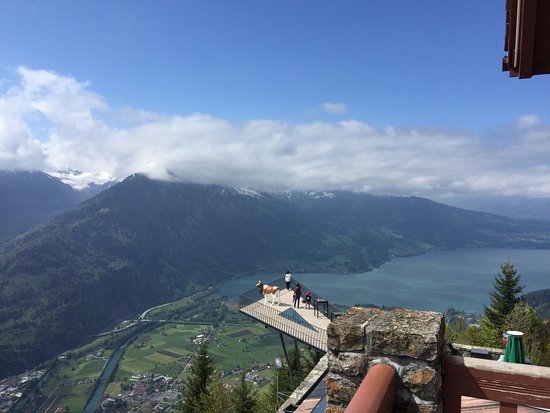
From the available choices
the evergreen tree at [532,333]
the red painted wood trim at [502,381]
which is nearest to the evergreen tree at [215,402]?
the evergreen tree at [532,333]

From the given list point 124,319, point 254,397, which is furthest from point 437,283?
point 254,397

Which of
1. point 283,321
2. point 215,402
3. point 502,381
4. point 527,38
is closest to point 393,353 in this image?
point 502,381

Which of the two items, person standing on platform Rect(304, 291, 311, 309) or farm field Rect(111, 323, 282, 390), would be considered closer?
person standing on platform Rect(304, 291, 311, 309)

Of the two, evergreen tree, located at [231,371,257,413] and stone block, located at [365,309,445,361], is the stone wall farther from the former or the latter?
evergreen tree, located at [231,371,257,413]

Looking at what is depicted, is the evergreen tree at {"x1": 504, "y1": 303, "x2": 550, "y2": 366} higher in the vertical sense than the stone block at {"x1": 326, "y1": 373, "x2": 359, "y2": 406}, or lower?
lower

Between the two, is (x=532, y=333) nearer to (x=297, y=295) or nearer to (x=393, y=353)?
(x=297, y=295)

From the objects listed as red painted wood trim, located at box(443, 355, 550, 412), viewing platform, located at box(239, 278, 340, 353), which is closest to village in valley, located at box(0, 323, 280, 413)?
viewing platform, located at box(239, 278, 340, 353)
